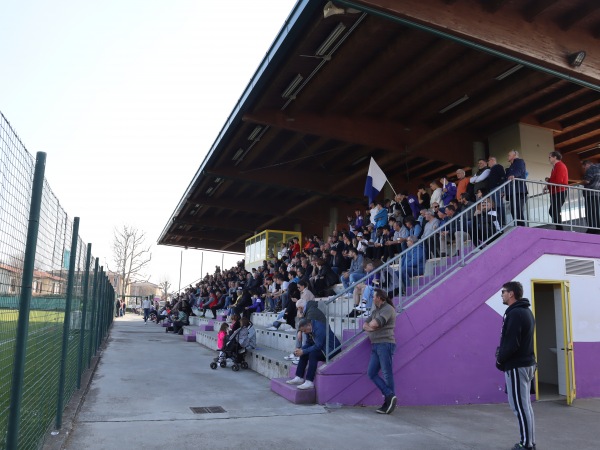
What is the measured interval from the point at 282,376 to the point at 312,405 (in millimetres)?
1863

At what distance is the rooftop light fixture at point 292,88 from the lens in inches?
492

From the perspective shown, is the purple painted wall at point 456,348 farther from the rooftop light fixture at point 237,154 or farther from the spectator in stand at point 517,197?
the rooftop light fixture at point 237,154

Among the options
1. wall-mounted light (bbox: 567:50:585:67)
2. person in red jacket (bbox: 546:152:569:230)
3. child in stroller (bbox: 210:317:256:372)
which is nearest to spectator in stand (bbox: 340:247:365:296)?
child in stroller (bbox: 210:317:256:372)

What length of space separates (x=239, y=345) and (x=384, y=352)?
5.08 meters

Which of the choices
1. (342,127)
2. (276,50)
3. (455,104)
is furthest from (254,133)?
(455,104)

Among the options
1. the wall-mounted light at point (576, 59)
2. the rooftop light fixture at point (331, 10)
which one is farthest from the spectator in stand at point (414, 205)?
the rooftop light fixture at point (331, 10)

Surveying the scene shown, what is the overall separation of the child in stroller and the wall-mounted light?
8.71 meters

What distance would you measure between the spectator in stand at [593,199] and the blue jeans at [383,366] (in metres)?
5.93

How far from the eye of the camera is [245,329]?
11.5 meters

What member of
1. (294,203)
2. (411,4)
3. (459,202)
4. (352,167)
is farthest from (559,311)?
(294,203)

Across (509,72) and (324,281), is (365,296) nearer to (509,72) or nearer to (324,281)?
(324,281)

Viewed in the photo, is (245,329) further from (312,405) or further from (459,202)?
(459,202)

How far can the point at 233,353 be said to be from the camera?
11.6 metres

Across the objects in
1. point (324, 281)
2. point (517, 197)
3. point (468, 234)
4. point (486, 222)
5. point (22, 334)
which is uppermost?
point (517, 197)
